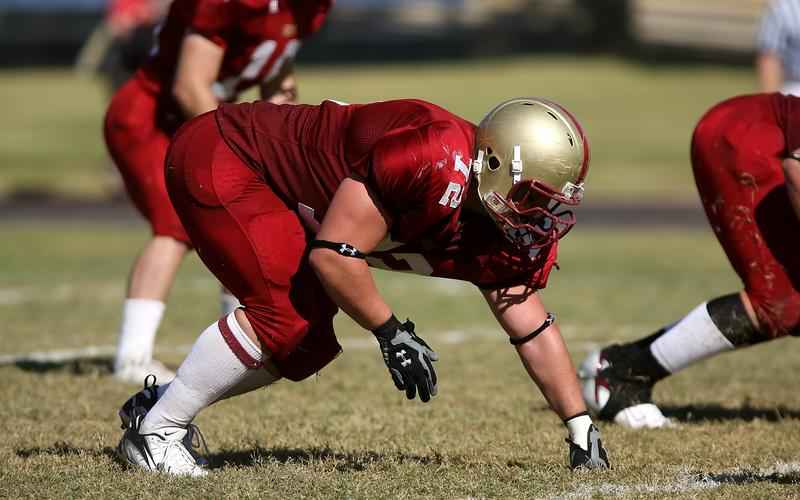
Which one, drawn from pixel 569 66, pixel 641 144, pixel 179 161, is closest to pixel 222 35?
pixel 179 161

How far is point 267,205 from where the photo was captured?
159 inches

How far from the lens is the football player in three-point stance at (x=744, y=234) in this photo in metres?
4.74

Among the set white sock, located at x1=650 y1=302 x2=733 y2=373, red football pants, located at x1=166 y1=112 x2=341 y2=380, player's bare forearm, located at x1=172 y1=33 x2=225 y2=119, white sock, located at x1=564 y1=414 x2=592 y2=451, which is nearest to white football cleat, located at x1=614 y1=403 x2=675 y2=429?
white sock, located at x1=650 y1=302 x2=733 y2=373

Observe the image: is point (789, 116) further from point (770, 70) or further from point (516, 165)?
point (770, 70)

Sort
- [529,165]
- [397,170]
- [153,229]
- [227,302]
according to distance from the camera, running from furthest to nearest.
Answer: [153,229]
[227,302]
[529,165]
[397,170]

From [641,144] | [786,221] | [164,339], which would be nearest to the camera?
[786,221]

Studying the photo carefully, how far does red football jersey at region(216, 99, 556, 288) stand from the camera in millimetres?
3662

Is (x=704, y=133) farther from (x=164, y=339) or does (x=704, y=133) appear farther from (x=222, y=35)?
(x=164, y=339)

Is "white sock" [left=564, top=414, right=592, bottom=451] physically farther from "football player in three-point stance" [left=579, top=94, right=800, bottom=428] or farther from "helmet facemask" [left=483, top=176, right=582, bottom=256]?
"football player in three-point stance" [left=579, top=94, right=800, bottom=428]

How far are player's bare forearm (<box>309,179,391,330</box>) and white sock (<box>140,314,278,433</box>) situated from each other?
39cm

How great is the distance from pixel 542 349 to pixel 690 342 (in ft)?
3.44

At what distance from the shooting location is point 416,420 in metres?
4.99

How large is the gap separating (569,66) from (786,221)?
70.5ft

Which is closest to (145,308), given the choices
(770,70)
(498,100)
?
(770,70)
